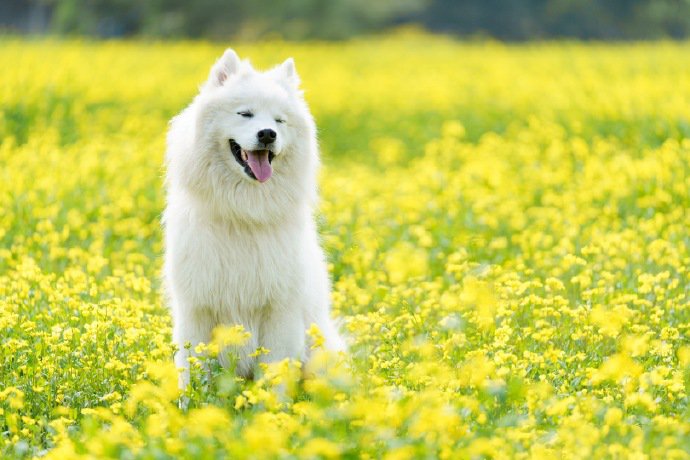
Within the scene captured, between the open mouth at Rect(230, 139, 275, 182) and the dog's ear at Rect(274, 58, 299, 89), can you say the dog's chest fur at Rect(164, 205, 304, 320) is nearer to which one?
the open mouth at Rect(230, 139, 275, 182)

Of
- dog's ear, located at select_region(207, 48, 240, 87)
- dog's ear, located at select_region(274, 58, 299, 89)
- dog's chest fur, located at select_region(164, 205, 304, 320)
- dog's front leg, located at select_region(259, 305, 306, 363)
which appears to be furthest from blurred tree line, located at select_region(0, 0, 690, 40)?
dog's front leg, located at select_region(259, 305, 306, 363)

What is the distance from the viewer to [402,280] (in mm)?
6371

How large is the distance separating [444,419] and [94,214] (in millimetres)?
5846

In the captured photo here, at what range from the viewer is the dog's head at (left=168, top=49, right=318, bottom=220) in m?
4.69

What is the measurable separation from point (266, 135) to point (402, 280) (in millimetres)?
2092

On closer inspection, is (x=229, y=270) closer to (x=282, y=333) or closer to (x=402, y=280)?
(x=282, y=333)

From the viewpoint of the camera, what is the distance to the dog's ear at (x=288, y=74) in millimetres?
4922

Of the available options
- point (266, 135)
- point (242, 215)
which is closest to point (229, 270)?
point (242, 215)

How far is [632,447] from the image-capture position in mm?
3217

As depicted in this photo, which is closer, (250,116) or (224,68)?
(250,116)

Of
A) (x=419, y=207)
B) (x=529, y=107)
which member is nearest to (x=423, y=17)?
(x=529, y=107)

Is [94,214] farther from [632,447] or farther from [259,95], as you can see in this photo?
[632,447]

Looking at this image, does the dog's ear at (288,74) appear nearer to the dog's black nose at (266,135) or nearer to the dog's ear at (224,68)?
the dog's ear at (224,68)

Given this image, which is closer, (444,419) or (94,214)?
(444,419)
